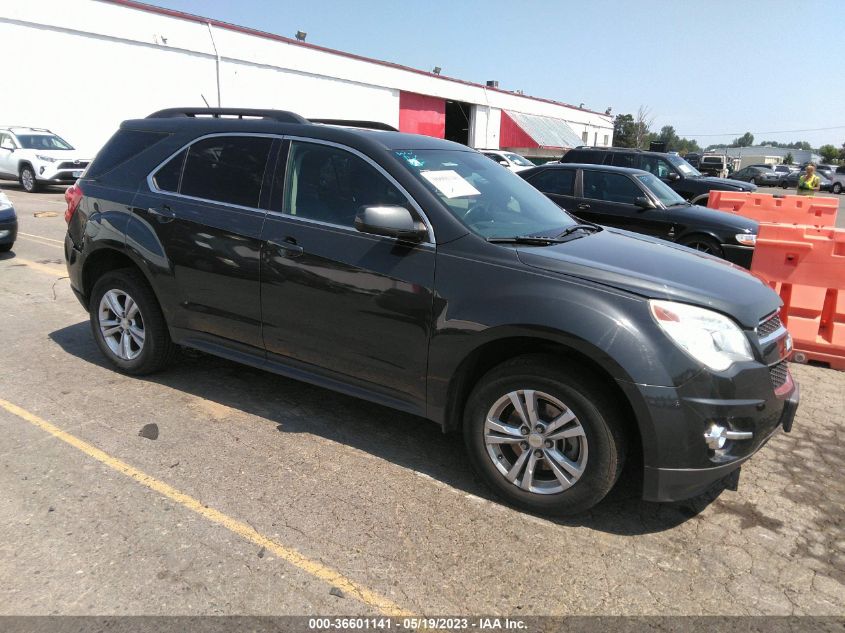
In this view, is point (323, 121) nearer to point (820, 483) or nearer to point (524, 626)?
point (524, 626)

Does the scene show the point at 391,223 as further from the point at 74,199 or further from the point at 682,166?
the point at 682,166

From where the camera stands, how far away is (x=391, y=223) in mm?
3184

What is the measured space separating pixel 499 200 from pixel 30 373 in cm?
376

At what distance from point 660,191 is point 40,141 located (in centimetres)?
1796

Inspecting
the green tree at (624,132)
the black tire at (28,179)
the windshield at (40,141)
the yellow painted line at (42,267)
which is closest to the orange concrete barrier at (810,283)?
the yellow painted line at (42,267)

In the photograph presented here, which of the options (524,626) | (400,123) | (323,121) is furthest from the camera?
(400,123)

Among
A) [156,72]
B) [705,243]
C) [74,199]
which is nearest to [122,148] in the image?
[74,199]

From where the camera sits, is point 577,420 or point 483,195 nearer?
point 577,420

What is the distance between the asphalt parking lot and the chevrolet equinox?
319 millimetres

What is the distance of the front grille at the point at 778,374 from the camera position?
2.97m

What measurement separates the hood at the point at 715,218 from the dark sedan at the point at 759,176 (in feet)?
134

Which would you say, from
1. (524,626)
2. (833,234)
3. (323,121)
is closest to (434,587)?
(524,626)

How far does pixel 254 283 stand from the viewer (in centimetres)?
382

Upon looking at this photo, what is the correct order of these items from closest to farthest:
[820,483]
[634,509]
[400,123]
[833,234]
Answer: [634,509] < [820,483] < [833,234] < [400,123]
